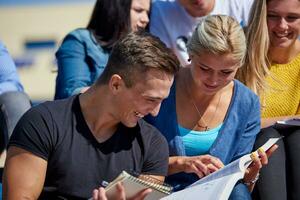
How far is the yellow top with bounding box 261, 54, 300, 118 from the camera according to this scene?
10.8 feet

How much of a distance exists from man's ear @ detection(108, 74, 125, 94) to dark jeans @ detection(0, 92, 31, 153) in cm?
95

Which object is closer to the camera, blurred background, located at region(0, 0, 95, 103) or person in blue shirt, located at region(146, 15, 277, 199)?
person in blue shirt, located at region(146, 15, 277, 199)

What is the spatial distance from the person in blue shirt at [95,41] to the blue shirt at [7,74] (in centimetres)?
26

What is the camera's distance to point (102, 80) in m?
2.52

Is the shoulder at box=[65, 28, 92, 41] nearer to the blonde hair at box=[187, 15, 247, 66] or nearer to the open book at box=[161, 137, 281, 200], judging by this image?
the blonde hair at box=[187, 15, 247, 66]

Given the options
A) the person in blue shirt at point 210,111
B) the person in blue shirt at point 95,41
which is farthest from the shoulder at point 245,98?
the person in blue shirt at point 95,41

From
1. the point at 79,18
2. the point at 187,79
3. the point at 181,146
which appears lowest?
the point at 79,18

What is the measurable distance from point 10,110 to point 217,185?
51.5 inches

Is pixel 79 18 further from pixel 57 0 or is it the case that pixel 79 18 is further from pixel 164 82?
pixel 164 82

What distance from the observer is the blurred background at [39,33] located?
9.68 m

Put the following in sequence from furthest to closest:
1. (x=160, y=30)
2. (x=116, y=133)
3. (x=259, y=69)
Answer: (x=160, y=30)
(x=259, y=69)
(x=116, y=133)

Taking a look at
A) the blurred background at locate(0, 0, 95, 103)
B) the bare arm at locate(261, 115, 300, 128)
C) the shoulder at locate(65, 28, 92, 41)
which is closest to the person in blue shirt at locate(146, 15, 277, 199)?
the bare arm at locate(261, 115, 300, 128)

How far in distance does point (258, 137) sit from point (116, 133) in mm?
703

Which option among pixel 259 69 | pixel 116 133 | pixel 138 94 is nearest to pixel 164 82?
pixel 138 94
